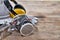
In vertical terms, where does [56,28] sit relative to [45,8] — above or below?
below

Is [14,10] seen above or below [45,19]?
above

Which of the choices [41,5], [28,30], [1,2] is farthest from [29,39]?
[41,5]

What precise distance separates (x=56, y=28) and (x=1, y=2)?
0.56m

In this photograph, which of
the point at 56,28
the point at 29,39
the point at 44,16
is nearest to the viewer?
the point at 29,39

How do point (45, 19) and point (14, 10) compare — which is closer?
point (14, 10)

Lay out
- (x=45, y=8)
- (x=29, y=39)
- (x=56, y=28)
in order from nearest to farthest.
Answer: (x=29, y=39) → (x=56, y=28) → (x=45, y=8)

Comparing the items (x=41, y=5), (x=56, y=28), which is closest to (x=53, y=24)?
(x=56, y=28)

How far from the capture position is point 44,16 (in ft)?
6.02

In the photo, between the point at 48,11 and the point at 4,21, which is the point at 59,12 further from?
the point at 4,21

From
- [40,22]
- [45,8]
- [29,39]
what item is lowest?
[29,39]

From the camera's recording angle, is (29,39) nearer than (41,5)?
Yes

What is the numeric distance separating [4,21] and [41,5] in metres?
0.69

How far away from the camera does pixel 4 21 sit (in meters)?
1.54

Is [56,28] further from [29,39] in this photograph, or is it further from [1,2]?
[1,2]
